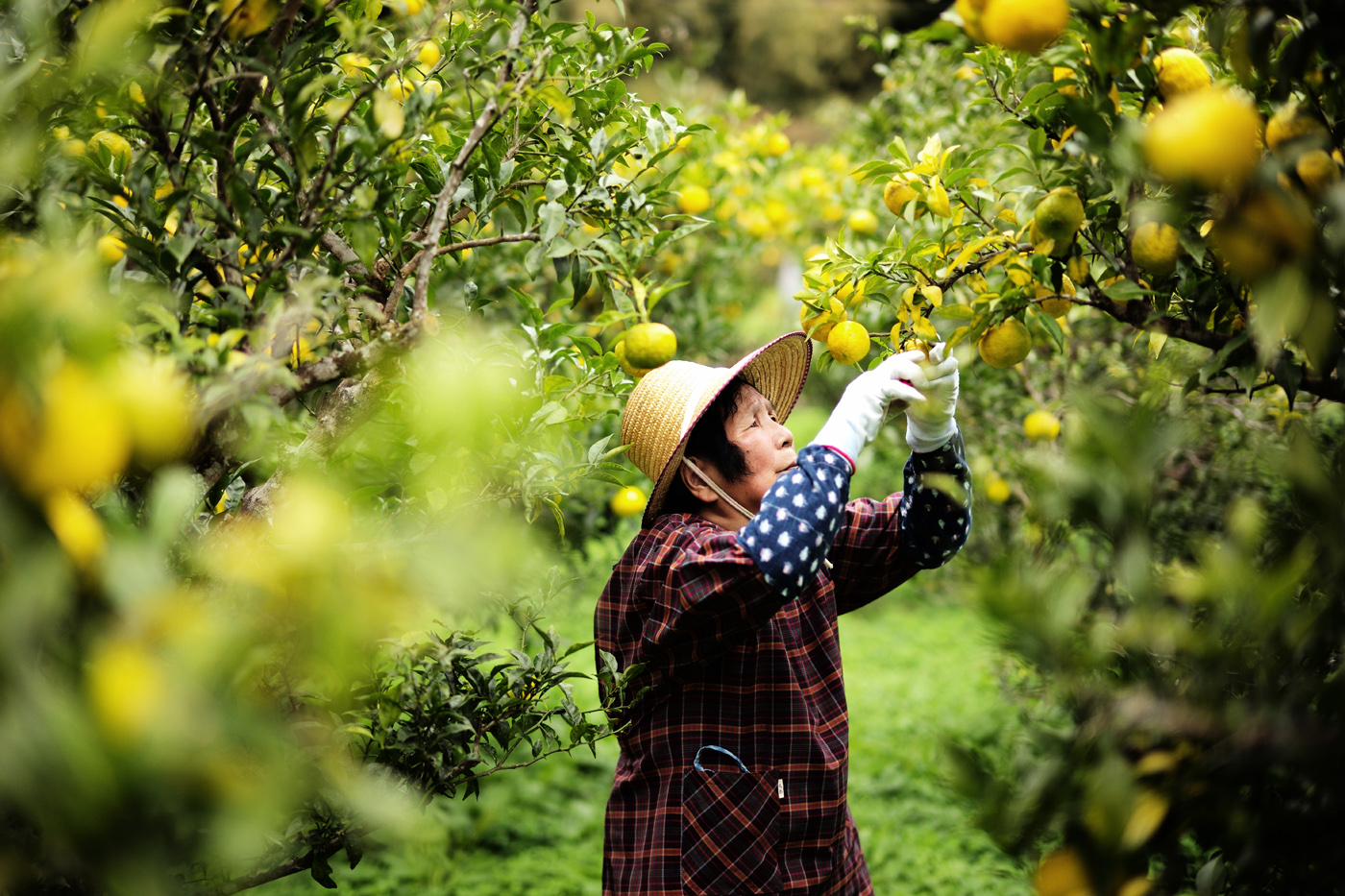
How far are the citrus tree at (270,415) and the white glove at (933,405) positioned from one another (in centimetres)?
42

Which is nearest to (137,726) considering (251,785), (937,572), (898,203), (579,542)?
(251,785)

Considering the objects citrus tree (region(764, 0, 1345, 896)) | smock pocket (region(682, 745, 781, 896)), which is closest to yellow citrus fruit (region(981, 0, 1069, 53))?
citrus tree (region(764, 0, 1345, 896))

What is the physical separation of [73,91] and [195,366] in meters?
0.31

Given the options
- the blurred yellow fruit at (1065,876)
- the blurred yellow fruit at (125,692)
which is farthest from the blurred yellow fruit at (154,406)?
the blurred yellow fruit at (1065,876)

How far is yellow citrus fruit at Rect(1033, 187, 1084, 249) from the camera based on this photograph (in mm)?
920

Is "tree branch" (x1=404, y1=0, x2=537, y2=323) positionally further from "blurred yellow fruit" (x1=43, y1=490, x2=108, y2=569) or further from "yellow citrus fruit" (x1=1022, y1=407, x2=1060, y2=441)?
"yellow citrus fruit" (x1=1022, y1=407, x2=1060, y2=441)

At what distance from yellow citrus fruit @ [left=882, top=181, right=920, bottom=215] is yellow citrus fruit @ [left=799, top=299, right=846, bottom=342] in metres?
0.16

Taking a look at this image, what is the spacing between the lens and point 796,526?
45.5 inches

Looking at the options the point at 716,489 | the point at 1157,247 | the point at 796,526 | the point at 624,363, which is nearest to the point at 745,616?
the point at 796,526

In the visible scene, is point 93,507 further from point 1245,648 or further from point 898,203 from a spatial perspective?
point 898,203

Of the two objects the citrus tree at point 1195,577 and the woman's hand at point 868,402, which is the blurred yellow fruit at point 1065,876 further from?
the woman's hand at point 868,402

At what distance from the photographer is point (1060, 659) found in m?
0.57

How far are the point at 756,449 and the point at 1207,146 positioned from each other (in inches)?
34.0

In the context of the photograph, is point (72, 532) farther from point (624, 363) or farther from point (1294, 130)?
point (624, 363)
